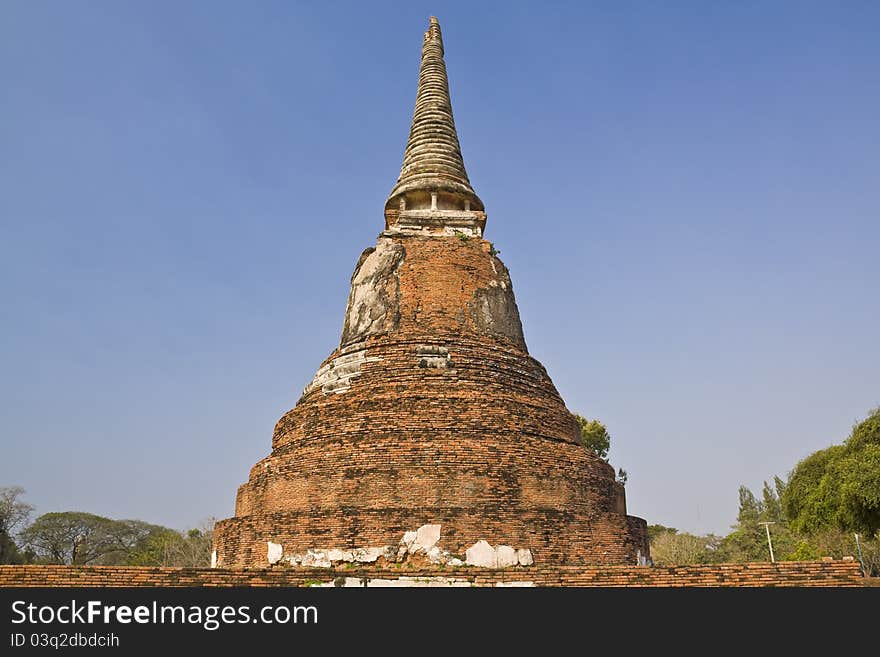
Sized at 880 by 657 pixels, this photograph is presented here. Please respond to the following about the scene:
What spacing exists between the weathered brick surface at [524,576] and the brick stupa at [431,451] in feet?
7.62

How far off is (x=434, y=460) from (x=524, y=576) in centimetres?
322

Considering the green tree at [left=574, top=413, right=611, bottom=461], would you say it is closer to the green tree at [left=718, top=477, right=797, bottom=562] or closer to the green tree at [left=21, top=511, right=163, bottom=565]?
the green tree at [left=718, top=477, right=797, bottom=562]

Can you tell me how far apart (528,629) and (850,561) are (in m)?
3.59

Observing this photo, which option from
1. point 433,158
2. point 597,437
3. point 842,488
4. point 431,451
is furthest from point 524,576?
point 597,437

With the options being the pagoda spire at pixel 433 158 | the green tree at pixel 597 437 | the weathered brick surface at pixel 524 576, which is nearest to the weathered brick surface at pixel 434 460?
the weathered brick surface at pixel 524 576

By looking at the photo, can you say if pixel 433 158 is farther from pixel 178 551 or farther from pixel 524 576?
pixel 178 551

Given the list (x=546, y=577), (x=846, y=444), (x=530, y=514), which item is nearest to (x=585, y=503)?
(x=530, y=514)

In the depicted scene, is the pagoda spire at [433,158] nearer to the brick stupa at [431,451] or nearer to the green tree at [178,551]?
the brick stupa at [431,451]

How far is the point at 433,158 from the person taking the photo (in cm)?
1666

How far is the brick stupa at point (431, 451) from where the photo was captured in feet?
31.9

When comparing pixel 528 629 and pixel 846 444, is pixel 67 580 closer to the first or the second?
pixel 528 629

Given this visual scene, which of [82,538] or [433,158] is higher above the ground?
[433,158]

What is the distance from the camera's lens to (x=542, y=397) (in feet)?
41.2

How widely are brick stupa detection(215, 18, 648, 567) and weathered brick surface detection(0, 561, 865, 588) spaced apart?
232 cm
